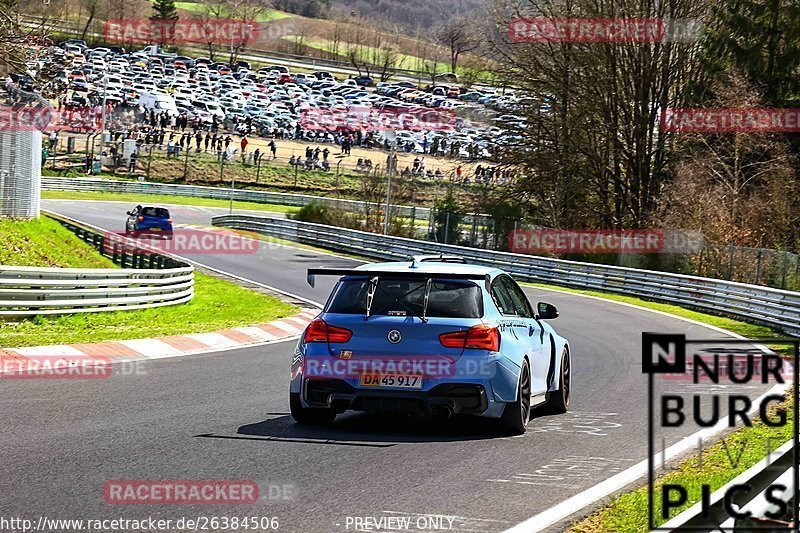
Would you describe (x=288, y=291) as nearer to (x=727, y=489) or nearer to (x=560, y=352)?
(x=560, y=352)

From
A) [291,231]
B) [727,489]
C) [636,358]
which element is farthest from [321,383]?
[291,231]

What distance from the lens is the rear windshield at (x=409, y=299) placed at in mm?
10180

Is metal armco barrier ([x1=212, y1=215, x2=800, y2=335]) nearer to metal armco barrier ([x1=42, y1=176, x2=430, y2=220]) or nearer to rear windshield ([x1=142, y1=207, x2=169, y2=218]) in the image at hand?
rear windshield ([x1=142, y1=207, x2=169, y2=218])

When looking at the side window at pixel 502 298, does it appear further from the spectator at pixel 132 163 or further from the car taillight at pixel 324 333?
the spectator at pixel 132 163

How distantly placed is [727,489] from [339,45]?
17769 cm

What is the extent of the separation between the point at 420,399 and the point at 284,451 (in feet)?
4.62

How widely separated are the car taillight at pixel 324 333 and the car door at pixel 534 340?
181 cm

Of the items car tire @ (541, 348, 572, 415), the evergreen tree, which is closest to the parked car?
the evergreen tree

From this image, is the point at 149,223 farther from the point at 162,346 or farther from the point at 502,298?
the point at 502,298

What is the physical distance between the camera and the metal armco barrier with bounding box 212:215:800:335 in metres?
28.8

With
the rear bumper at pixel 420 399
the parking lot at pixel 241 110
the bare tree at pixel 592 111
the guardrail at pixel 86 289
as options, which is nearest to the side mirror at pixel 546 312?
the rear bumper at pixel 420 399

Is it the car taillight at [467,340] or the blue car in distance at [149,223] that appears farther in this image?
the blue car in distance at [149,223]

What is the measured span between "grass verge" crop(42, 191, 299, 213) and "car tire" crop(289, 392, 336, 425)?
58.6 m

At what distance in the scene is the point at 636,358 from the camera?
62.0 feet
